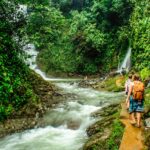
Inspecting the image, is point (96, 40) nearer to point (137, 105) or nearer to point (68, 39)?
point (68, 39)

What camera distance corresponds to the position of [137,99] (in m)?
10.8

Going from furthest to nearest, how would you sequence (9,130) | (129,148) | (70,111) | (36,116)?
(70,111), (36,116), (9,130), (129,148)

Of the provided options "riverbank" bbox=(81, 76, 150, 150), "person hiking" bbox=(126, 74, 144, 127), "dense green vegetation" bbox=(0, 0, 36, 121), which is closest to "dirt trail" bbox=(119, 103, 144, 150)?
"riverbank" bbox=(81, 76, 150, 150)

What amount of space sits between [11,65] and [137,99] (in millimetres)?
8265

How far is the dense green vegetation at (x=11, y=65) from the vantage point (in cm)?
1533

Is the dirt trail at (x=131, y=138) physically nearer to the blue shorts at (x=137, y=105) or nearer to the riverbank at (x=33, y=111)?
the blue shorts at (x=137, y=105)

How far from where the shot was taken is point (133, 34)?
28.4 m

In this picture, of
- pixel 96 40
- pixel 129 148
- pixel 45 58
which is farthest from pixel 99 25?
pixel 129 148

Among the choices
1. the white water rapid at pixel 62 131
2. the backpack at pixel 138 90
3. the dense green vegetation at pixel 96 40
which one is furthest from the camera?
the dense green vegetation at pixel 96 40

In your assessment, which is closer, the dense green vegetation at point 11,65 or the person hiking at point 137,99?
the person hiking at point 137,99

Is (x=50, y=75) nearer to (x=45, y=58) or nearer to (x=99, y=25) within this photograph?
(x=45, y=58)

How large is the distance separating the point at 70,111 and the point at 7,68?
11.7ft

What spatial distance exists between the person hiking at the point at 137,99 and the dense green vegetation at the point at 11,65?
233 inches

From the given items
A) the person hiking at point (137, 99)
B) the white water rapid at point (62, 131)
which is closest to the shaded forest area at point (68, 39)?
the white water rapid at point (62, 131)
